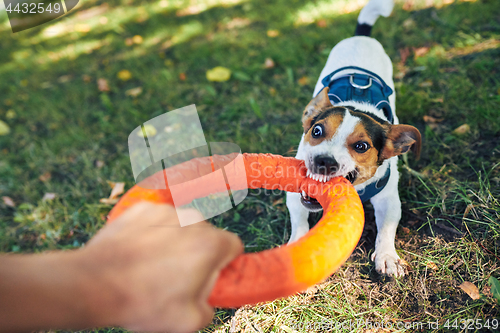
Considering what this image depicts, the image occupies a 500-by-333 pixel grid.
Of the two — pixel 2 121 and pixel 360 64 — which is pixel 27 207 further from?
pixel 360 64

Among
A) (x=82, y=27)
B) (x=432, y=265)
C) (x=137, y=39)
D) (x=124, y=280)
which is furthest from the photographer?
(x=82, y=27)

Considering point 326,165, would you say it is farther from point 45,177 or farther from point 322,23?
point 322,23

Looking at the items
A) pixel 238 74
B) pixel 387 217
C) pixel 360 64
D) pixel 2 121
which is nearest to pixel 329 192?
pixel 387 217

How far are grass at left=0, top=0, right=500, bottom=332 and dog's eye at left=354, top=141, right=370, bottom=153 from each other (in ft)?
2.46

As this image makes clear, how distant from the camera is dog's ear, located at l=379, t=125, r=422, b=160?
93.9 inches

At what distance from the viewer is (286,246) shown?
150cm

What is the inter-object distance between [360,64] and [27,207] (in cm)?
Result: 389

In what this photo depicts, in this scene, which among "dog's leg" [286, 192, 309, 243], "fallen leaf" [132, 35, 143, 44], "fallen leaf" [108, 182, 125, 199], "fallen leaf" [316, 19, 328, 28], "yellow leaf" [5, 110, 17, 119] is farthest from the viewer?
"fallen leaf" [132, 35, 143, 44]

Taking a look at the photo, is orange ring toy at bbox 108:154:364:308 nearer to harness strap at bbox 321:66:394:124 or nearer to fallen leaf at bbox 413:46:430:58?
harness strap at bbox 321:66:394:124

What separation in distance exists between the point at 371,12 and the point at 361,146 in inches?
96.6

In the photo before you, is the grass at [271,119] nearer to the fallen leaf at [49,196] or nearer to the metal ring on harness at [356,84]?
the fallen leaf at [49,196]

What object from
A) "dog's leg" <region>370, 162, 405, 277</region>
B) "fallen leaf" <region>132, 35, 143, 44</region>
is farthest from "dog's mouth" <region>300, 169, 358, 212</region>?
"fallen leaf" <region>132, 35, 143, 44</region>

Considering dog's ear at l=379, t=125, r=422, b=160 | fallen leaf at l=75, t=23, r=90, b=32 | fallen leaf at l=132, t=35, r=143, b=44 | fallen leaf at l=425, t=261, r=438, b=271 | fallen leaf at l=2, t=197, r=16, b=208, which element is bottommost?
fallen leaf at l=2, t=197, r=16, b=208

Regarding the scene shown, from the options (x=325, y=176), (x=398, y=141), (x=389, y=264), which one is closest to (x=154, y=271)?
(x=325, y=176)
